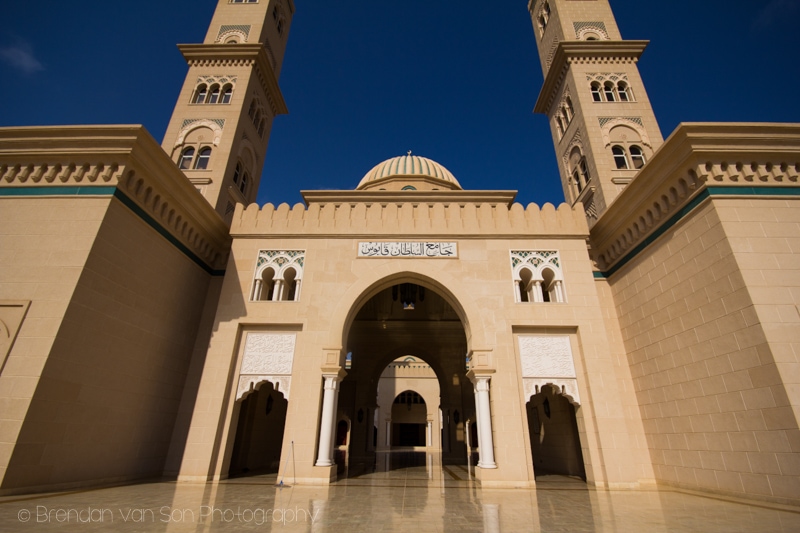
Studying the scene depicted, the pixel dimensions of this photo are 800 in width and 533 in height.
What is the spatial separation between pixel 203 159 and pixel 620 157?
49.9 feet

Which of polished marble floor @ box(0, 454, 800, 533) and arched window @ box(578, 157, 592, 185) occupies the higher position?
arched window @ box(578, 157, 592, 185)

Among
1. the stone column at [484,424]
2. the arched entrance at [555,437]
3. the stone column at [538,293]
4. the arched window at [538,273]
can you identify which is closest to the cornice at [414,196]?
the arched window at [538,273]

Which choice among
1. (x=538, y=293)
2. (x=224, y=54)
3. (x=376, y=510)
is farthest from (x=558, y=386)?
(x=224, y=54)

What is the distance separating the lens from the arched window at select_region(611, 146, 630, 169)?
1330 cm

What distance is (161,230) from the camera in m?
8.71

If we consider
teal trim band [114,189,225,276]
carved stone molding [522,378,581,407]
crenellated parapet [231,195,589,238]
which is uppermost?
crenellated parapet [231,195,589,238]

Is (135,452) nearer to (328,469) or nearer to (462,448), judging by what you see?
(328,469)

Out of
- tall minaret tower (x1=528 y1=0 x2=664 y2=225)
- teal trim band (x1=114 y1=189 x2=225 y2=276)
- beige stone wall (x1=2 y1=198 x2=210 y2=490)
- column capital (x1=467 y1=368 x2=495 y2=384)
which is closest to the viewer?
beige stone wall (x1=2 y1=198 x2=210 y2=490)

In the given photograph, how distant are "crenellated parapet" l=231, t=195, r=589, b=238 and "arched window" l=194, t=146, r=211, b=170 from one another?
15.6ft

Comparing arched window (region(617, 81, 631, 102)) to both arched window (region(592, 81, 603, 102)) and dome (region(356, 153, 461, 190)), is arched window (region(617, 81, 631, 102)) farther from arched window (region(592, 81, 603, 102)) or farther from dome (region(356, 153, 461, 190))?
dome (region(356, 153, 461, 190))

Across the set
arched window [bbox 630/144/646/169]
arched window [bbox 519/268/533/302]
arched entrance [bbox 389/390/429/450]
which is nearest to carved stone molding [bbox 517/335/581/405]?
arched window [bbox 519/268/533/302]

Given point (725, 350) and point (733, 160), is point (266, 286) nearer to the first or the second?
point (725, 350)

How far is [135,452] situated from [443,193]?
10.5m

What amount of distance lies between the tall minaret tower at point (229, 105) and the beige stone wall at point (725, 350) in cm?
1332
